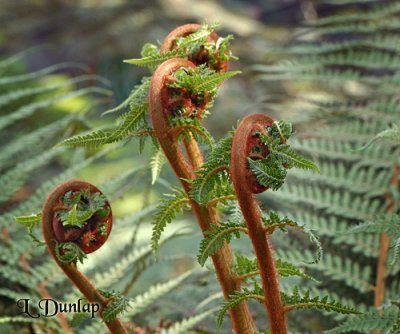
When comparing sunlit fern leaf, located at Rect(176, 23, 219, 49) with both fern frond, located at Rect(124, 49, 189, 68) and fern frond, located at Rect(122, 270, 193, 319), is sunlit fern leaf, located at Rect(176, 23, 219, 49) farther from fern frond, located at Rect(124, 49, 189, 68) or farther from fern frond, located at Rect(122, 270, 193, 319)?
fern frond, located at Rect(122, 270, 193, 319)

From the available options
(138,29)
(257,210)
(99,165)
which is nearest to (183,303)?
(257,210)

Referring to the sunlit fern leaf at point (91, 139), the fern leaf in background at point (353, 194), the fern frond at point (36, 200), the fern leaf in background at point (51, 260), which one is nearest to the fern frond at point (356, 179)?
the fern leaf in background at point (353, 194)

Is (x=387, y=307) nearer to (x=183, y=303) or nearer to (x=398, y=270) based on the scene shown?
(x=398, y=270)

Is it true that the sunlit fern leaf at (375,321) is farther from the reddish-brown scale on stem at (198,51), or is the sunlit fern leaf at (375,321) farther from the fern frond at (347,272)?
the reddish-brown scale on stem at (198,51)

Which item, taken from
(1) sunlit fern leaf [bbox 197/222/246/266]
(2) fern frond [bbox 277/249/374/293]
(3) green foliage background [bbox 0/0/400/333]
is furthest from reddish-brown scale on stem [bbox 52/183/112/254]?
(2) fern frond [bbox 277/249/374/293]

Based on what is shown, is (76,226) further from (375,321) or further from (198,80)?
(375,321)

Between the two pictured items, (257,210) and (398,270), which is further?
(398,270)

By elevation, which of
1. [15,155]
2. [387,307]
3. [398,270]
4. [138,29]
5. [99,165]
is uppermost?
[138,29]

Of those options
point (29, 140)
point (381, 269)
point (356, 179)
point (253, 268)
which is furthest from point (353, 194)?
point (29, 140)
